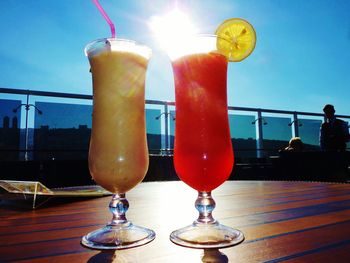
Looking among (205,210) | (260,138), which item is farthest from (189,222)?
(260,138)

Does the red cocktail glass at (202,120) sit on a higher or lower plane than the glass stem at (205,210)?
higher

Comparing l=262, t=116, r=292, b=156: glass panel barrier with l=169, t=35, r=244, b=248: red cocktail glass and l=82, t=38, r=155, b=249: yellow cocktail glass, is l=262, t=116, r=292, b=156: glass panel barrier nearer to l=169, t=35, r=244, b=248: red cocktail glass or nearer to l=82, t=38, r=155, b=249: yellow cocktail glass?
l=169, t=35, r=244, b=248: red cocktail glass

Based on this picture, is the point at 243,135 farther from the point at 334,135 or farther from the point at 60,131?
the point at 60,131

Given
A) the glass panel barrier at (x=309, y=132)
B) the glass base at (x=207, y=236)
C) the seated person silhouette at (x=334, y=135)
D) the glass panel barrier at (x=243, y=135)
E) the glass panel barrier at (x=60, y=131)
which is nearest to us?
the glass base at (x=207, y=236)

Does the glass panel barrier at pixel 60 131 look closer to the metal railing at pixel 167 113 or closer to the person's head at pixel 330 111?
the metal railing at pixel 167 113

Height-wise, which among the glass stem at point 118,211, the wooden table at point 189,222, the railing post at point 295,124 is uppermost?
the railing post at point 295,124

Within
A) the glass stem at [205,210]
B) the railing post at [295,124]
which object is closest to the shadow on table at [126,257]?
the glass stem at [205,210]

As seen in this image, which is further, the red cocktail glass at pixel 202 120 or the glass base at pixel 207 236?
the red cocktail glass at pixel 202 120
